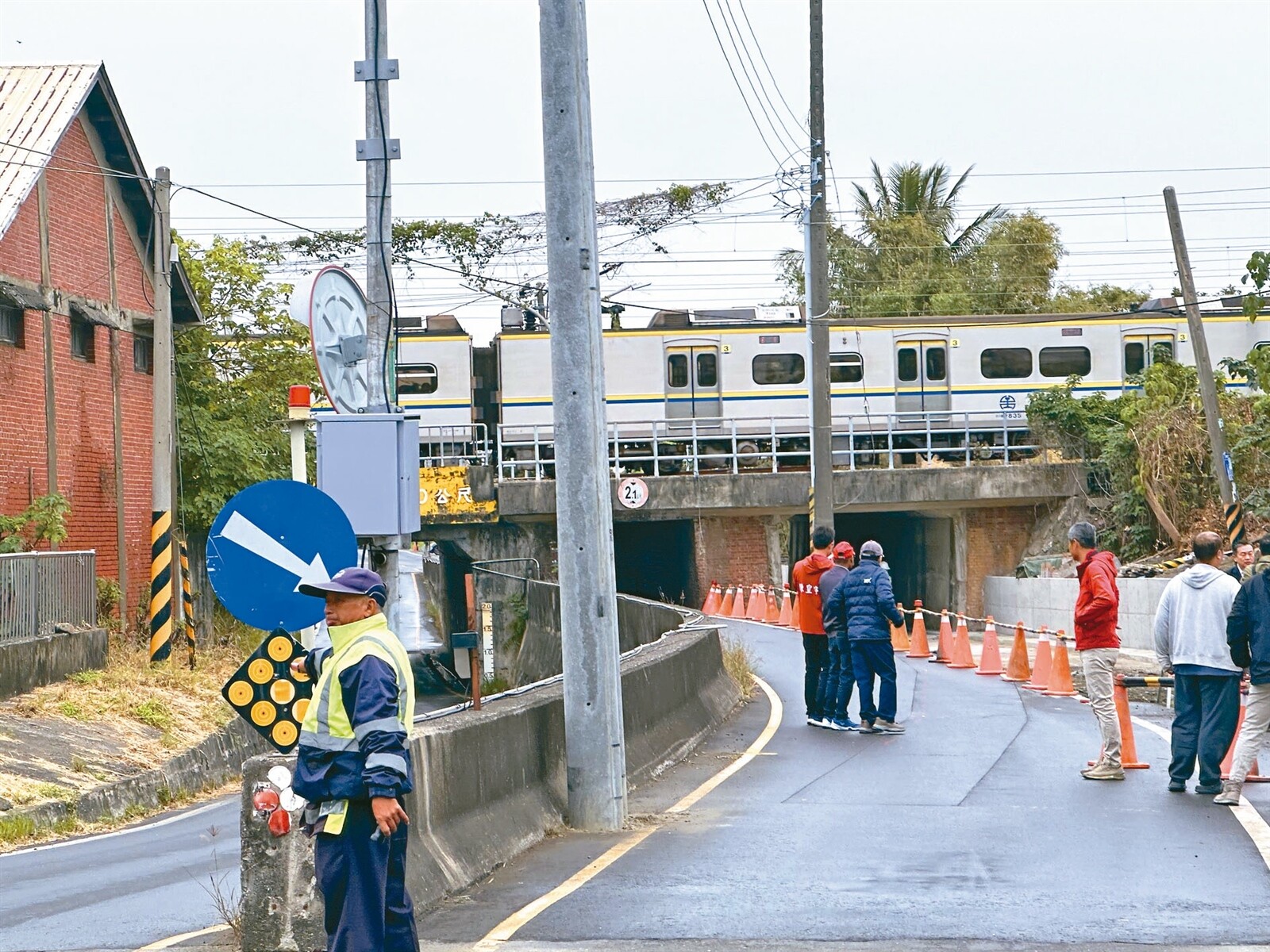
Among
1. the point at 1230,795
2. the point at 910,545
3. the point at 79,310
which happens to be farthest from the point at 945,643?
the point at 910,545

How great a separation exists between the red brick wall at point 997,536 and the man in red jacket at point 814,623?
922 inches

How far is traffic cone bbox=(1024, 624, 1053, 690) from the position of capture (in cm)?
2050

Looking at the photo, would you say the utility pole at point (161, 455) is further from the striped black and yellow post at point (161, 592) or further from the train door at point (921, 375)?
the train door at point (921, 375)

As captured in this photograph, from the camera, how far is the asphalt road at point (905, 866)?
7.53m

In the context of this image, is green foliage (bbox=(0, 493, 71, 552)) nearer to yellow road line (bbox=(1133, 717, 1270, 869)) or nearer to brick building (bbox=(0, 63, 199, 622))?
brick building (bbox=(0, 63, 199, 622))

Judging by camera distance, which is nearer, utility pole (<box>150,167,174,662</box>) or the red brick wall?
utility pole (<box>150,167,174,662</box>)

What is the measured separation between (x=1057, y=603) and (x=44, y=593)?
18.2 meters

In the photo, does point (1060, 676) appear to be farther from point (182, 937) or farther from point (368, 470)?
point (182, 937)

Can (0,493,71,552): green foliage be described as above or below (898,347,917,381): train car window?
below

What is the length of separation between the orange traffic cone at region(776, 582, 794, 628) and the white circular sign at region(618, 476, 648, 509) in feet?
12.2

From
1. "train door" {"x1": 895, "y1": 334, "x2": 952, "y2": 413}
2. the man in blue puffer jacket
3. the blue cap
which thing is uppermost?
"train door" {"x1": 895, "y1": 334, "x2": 952, "y2": 413}

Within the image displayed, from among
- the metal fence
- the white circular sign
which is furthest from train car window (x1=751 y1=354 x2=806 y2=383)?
the metal fence

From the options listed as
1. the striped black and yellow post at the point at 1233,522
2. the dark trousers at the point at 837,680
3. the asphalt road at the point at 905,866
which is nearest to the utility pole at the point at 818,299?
the striped black and yellow post at the point at 1233,522

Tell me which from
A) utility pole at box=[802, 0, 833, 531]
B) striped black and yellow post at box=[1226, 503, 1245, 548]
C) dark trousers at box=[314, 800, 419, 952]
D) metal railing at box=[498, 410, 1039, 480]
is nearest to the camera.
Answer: dark trousers at box=[314, 800, 419, 952]
